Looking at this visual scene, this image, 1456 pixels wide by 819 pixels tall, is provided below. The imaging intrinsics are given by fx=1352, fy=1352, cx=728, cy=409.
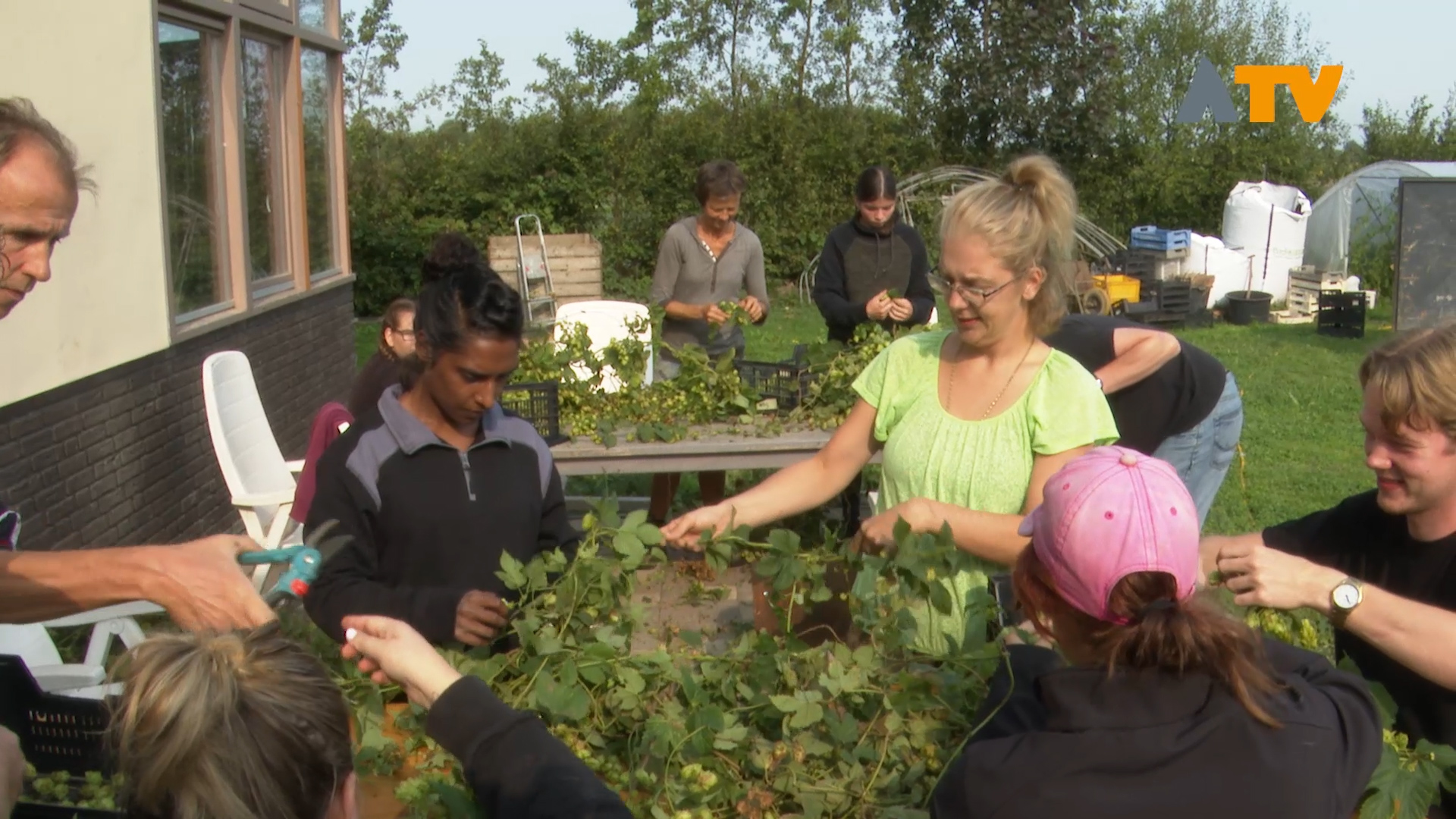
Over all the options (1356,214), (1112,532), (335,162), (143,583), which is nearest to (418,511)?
(143,583)

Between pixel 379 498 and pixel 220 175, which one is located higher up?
pixel 220 175

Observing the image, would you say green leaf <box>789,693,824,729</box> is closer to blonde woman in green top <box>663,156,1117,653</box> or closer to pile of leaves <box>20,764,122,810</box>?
blonde woman in green top <box>663,156,1117,653</box>

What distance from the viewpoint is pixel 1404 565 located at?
7.52ft

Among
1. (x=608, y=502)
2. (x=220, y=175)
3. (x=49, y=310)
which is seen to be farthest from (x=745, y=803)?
(x=220, y=175)

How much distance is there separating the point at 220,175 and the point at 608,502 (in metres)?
5.76

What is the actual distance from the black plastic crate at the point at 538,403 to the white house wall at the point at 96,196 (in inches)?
66.8

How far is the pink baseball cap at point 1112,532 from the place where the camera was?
5.13ft

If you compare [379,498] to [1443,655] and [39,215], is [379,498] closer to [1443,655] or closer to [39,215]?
[39,215]

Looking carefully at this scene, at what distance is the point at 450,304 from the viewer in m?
2.78

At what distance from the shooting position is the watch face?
2070 mm

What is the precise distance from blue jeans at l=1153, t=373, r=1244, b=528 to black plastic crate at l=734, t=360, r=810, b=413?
5.59 feet

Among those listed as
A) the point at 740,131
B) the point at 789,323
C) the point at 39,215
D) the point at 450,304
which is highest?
the point at 740,131

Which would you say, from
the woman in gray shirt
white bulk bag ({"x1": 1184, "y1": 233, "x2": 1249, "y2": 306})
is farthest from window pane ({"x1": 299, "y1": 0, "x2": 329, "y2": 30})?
white bulk bag ({"x1": 1184, "y1": 233, "x2": 1249, "y2": 306})

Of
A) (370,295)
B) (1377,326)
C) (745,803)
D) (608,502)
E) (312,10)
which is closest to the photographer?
(745,803)
